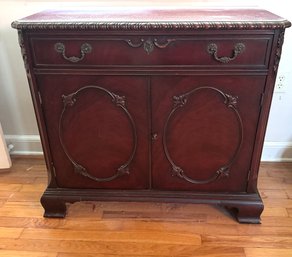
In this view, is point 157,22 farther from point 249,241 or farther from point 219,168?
point 249,241

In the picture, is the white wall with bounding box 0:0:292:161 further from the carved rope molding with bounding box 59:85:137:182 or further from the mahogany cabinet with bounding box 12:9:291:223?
the carved rope molding with bounding box 59:85:137:182

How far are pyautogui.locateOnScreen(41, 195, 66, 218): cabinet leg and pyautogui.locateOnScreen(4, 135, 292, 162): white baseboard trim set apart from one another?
58 cm

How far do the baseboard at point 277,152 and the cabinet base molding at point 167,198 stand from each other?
1.78ft

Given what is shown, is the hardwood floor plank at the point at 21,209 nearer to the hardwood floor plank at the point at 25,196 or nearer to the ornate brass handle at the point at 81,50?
the hardwood floor plank at the point at 25,196

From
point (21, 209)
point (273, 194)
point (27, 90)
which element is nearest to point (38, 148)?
point (27, 90)

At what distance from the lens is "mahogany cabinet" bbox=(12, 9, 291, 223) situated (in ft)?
3.39

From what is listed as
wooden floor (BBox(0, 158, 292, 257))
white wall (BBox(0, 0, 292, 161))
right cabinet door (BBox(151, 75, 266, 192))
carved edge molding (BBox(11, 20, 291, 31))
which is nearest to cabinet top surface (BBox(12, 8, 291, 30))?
carved edge molding (BBox(11, 20, 291, 31))

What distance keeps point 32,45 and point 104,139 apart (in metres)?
0.46

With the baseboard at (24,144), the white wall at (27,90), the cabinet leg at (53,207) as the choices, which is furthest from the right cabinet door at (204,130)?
the baseboard at (24,144)

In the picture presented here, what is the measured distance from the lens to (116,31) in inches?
40.4

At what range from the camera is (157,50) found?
105 cm

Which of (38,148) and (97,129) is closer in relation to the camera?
(97,129)

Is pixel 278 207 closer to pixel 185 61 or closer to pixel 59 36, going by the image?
pixel 185 61

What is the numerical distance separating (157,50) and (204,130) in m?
0.38
